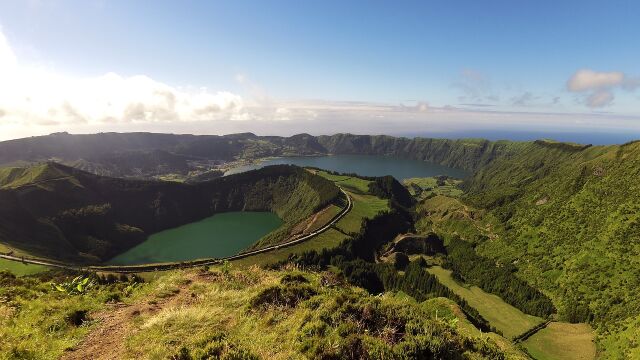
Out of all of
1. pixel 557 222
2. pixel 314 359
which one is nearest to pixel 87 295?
pixel 314 359

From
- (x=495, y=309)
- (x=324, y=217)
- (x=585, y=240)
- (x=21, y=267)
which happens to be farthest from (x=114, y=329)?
(x=324, y=217)

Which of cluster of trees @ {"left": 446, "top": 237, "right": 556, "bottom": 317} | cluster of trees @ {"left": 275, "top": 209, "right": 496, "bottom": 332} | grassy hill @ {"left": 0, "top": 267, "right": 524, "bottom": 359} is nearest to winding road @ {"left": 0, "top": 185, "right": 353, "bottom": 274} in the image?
cluster of trees @ {"left": 275, "top": 209, "right": 496, "bottom": 332}

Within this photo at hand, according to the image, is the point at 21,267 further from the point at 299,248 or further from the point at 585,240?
the point at 585,240

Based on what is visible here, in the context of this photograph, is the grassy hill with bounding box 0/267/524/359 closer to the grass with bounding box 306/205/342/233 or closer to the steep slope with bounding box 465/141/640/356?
the steep slope with bounding box 465/141/640/356

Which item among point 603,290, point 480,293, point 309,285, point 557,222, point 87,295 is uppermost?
point 309,285

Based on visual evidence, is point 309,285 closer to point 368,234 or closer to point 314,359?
point 314,359

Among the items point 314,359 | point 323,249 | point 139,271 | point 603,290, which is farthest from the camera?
point 323,249

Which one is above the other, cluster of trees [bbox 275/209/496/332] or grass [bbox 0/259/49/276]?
grass [bbox 0/259/49/276]
